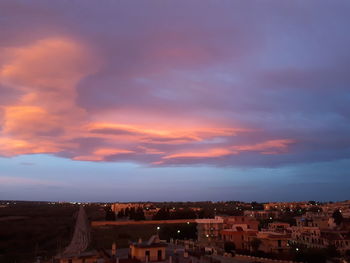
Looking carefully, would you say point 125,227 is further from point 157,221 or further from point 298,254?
point 298,254

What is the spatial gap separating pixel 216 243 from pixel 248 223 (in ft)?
24.7

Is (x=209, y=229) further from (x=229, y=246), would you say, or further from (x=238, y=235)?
(x=229, y=246)

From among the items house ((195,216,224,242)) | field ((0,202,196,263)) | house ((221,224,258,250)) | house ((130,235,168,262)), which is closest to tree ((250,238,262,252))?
house ((221,224,258,250))

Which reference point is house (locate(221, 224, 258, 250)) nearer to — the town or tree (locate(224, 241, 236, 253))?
the town

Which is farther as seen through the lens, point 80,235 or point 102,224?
point 102,224

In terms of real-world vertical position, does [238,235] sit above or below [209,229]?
below

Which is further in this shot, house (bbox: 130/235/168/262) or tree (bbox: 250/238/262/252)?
tree (bbox: 250/238/262/252)

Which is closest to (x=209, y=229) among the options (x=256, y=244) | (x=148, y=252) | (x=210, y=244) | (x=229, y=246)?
(x=210, y=244)

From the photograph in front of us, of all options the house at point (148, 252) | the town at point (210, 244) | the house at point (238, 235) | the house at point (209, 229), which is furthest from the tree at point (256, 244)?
the house at point (148, 252)

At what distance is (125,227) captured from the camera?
68438 mm

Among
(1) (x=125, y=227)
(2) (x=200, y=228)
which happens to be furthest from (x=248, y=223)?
(1) (x=125, y=227)

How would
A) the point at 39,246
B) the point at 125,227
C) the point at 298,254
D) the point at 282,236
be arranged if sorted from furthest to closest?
the point at 125,227
the point at 39,246
the point at 282,236
the point at 298,254

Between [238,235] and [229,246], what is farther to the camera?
[238,235]

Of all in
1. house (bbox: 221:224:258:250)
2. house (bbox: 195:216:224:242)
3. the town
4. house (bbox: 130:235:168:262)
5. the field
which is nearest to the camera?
house (bbox: 130:235:168:262)
